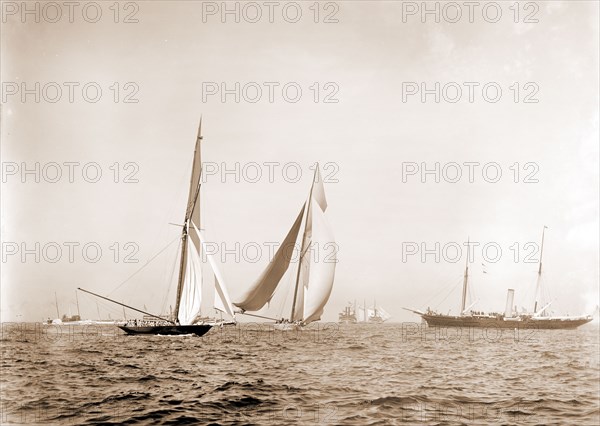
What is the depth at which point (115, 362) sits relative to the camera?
25703 millimetres

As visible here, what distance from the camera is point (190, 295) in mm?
47906

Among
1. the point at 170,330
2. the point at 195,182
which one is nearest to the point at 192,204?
the point at 195,182

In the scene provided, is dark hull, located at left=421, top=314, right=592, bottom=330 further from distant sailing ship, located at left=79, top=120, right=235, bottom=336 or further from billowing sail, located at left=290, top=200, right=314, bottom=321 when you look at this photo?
distant sailing ship, located at left=79, top=120, right=235, bottom=336

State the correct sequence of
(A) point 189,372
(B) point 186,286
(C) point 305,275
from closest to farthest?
(A) point 189,372, (B) point 186,286, (C) point 305,275

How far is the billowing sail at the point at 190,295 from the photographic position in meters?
47.8

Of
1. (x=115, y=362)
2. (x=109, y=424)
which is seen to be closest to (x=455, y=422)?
(x=109, y=424)

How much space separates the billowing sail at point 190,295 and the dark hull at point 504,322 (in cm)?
6226

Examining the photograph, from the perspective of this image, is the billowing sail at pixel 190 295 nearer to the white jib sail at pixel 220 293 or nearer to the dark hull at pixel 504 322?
the white jib sail at pixel 220 293

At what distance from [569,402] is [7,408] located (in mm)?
16371

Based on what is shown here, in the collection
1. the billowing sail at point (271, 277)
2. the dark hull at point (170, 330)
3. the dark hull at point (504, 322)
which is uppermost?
the billowing sail at point (271, 277)

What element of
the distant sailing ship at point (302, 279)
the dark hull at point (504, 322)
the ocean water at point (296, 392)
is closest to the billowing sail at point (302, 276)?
the distant sailing ship at point (302, 279)

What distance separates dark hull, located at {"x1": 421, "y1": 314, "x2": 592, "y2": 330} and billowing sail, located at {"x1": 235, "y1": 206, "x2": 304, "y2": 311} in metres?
50.0

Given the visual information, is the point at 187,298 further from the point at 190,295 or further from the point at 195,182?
the point at 195,182

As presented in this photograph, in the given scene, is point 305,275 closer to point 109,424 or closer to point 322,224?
point 322,224
